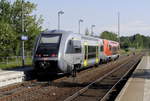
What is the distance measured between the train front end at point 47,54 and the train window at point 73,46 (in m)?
0.89

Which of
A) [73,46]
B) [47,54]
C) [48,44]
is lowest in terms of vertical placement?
[47,54]

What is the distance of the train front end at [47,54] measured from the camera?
20.0m

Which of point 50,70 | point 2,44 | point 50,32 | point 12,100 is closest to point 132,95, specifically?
point 12,100

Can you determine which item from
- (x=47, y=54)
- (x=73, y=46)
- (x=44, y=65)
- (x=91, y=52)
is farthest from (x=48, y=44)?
(x=91, y=52)

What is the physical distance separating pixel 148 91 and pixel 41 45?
8.67m

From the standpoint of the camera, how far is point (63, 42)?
20.5m

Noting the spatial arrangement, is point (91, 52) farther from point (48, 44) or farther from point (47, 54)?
point (47, 54)

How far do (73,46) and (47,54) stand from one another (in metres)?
2.38

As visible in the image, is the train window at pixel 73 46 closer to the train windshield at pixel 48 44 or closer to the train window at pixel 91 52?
the train windshield at pixel 48 44

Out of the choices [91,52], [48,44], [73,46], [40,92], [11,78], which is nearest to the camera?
[40,92]

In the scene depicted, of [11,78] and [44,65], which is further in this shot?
[44,65]

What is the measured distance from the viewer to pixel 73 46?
2194cm

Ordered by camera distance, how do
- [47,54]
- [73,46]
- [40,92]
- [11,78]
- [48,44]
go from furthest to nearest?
[73,46] → [48,44] → [47,54] → [11,78] → [40,92]

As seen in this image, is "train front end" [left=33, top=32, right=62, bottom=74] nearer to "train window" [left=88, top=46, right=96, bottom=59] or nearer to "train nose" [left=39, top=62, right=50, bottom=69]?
"train nose" [left=39, top=62, right=50, bottom=69]
